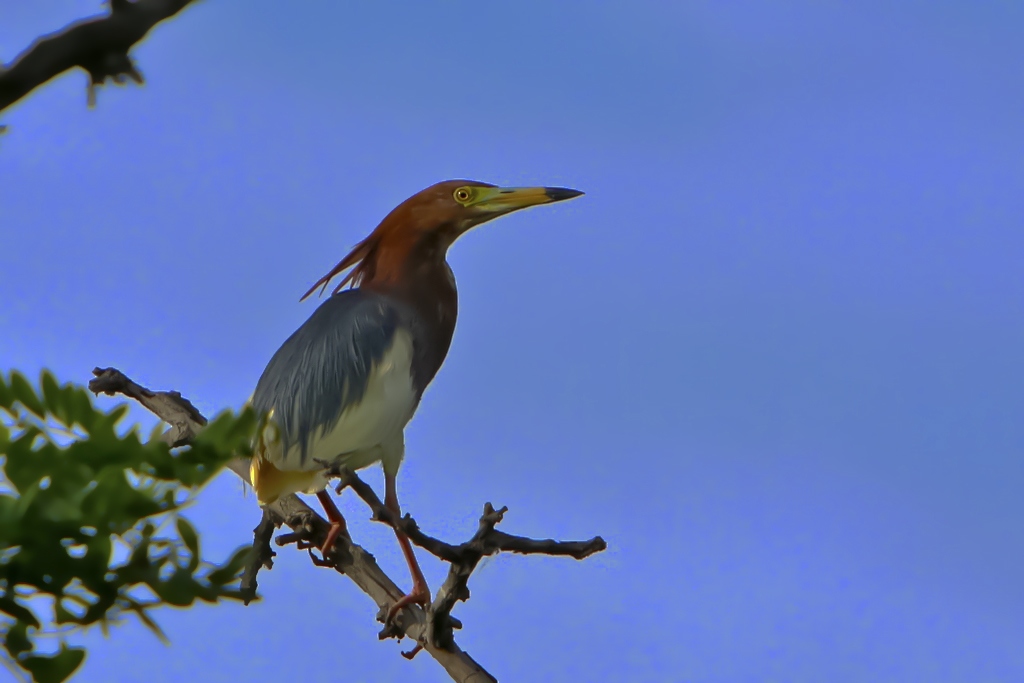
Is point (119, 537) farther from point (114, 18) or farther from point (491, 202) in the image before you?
point (491, 202)

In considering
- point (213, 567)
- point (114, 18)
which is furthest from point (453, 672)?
point (114, 18)

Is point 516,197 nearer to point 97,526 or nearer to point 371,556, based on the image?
point 371,556

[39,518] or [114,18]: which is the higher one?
[114,18]

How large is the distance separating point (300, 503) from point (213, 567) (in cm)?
252

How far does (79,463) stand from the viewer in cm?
106

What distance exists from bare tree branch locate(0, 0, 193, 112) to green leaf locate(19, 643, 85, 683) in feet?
1.75

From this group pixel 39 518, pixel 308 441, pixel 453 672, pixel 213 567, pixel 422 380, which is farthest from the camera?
pixel 422 380

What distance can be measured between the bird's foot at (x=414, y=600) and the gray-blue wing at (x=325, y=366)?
1.69 feet

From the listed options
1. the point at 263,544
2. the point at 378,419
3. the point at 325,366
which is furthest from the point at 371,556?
the point at 325,366

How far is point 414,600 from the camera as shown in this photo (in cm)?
326

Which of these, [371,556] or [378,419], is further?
[378,419]

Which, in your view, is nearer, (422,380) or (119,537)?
(119,537)

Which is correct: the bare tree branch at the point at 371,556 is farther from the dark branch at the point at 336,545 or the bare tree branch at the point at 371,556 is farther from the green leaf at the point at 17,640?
the green leaf at the point at 17,640

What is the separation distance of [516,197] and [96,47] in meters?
3.37
